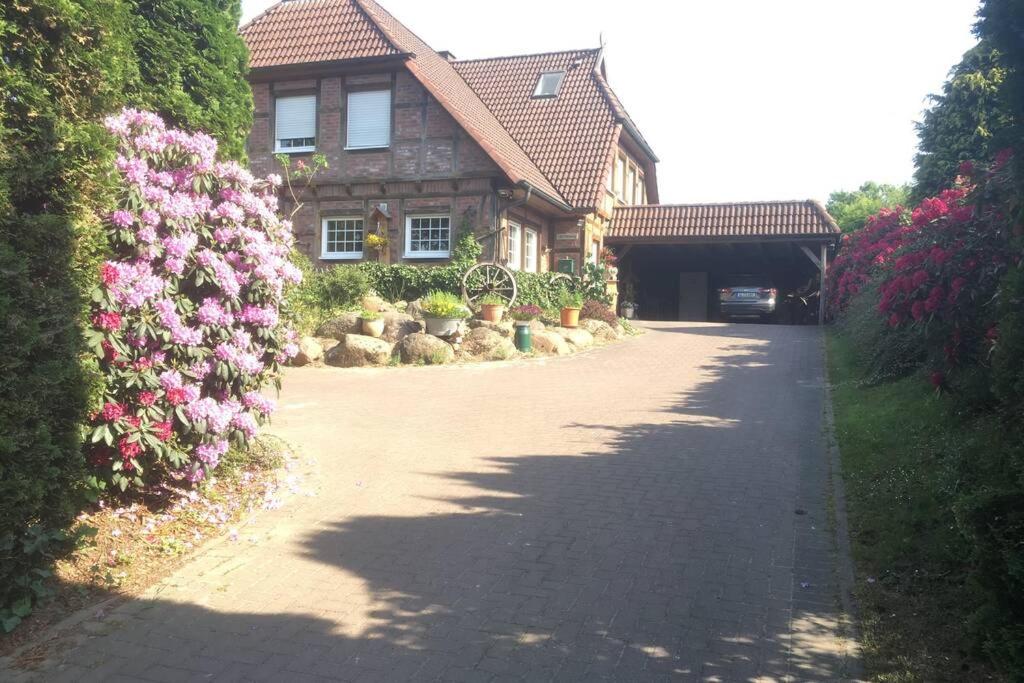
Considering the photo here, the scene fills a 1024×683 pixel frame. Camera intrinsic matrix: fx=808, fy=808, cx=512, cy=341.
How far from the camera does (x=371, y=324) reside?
14570mm

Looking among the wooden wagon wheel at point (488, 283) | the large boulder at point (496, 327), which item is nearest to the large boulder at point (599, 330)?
the wooden wagon wheel at point (488, 283)

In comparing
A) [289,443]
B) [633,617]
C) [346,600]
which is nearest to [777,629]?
[633,617]

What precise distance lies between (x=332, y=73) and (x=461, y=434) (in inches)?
564

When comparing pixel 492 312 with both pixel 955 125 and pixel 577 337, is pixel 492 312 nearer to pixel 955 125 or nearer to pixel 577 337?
pixel 577 337

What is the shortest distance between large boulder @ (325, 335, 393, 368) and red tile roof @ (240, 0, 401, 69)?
27.8 feet

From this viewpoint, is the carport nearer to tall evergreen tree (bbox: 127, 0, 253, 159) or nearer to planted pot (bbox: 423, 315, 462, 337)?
planted pot (bbox: 423, 315, 462, 337)

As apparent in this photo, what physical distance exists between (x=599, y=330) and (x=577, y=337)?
1.69 m

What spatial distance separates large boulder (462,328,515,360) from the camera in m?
14.7

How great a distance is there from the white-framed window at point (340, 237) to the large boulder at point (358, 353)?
661 cm

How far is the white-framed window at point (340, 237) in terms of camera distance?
20.1m

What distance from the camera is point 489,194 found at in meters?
18.9

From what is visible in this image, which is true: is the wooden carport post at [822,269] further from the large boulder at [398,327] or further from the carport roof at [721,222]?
the large boulder at [398,327]

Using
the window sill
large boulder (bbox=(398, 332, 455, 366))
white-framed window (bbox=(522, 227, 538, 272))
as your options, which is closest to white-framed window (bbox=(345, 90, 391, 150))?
the window sill

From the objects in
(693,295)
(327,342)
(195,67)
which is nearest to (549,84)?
(693,295)
